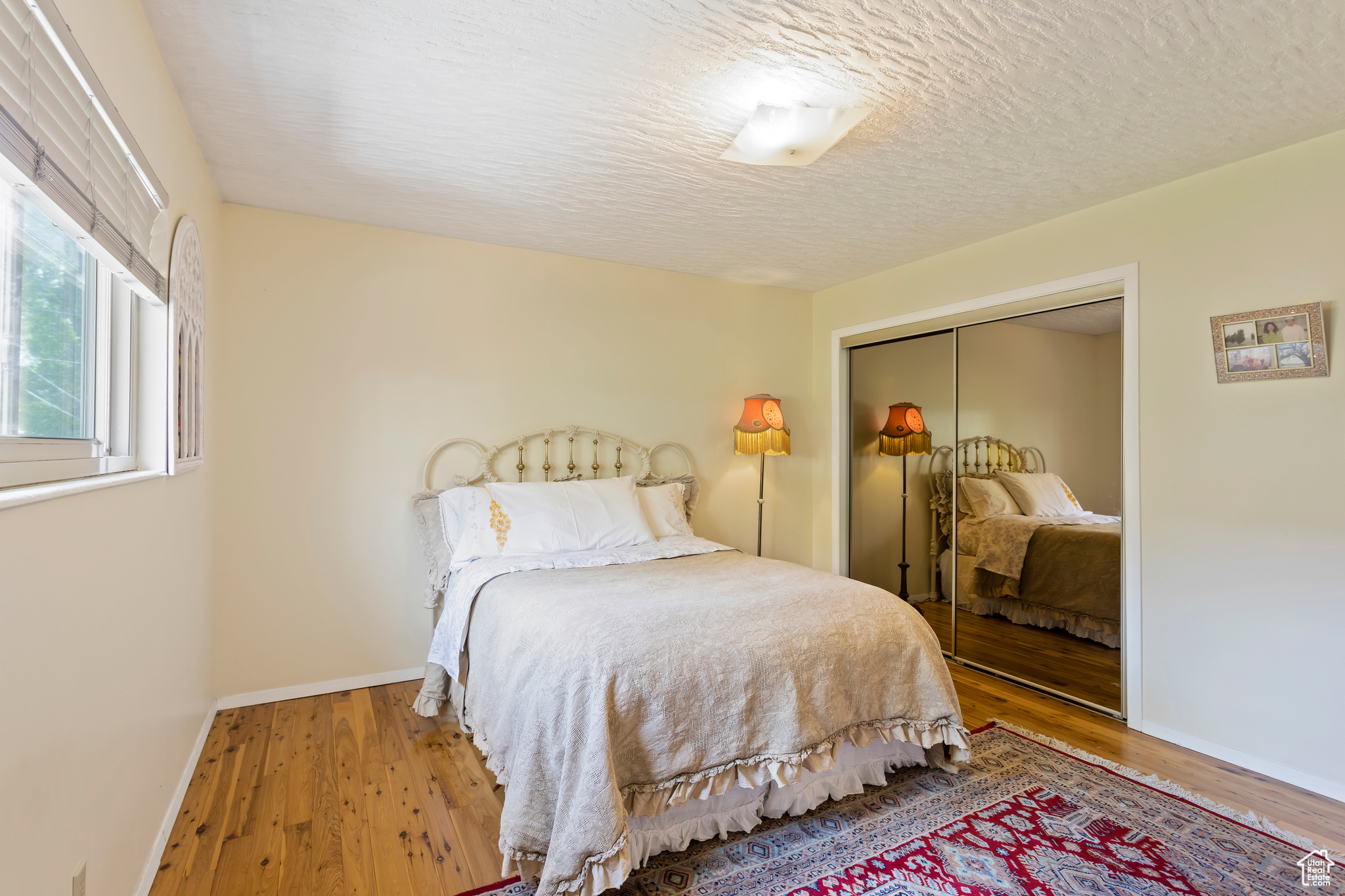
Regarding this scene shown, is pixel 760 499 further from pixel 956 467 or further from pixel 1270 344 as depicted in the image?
pixel 1270 344

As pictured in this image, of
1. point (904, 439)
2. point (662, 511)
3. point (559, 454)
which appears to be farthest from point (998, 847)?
point (559, 454)

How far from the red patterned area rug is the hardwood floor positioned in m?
0.21

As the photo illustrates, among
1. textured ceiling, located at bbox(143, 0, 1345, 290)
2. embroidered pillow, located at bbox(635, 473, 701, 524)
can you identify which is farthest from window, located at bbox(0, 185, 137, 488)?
embroidered pillow, located at bbox(635, 473, 701, 524)

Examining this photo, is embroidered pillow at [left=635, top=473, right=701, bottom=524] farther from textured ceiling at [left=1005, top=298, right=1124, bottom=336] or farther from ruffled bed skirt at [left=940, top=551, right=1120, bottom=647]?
textured ceiling at [left=1005, top=298, right=1124, bottom=336]

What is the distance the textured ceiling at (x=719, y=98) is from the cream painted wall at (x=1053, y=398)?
63 cm

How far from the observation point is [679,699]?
72.5 inches

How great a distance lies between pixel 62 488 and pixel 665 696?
1390mm

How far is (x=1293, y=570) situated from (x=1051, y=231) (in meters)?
1.73

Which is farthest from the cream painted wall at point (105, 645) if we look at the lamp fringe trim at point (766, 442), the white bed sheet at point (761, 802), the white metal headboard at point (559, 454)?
the lamp fringe trim at point (766, 442)

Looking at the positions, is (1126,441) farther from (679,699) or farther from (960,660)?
(679,699)

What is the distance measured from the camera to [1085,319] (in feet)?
10.1

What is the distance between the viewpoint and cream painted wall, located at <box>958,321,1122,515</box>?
2.98 m

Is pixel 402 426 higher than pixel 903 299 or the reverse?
the reverse

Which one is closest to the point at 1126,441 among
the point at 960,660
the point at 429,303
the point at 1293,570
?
the point at 1293,570
